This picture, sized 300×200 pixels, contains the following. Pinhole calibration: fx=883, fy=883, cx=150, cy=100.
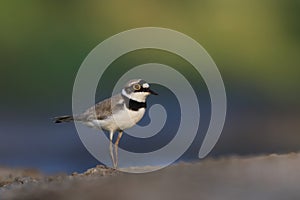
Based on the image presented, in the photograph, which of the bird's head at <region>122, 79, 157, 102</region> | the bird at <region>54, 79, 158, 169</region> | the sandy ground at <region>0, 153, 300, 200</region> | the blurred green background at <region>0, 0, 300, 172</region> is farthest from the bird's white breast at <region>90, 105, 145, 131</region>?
the blurred green background at <region>0, 0, 300, 172</region>

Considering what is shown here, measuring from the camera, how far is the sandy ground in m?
5.18

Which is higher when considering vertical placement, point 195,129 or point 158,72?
point 158,72

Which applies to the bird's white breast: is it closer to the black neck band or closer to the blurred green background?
the black neck band

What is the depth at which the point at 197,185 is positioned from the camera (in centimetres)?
535

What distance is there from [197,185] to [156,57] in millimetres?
8845

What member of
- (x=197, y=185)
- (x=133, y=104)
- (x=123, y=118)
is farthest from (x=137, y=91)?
(x=197, y=185)

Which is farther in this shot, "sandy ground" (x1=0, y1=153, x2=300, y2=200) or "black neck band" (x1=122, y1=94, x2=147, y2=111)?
"black neck band" (x1=122, y1=94, x2=147, y2=111)

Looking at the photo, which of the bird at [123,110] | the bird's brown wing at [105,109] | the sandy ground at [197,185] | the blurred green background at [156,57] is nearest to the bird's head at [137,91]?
the bird at [123,110]

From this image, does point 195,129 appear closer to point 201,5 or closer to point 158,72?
point 158,72

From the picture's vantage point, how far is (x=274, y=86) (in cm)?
1420

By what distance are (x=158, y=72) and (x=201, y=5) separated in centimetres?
179

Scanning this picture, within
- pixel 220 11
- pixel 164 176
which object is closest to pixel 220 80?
pixel 220 11

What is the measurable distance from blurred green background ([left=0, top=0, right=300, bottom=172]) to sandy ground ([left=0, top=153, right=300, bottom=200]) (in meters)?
4.90

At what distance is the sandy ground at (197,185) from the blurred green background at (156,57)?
16.1ft
